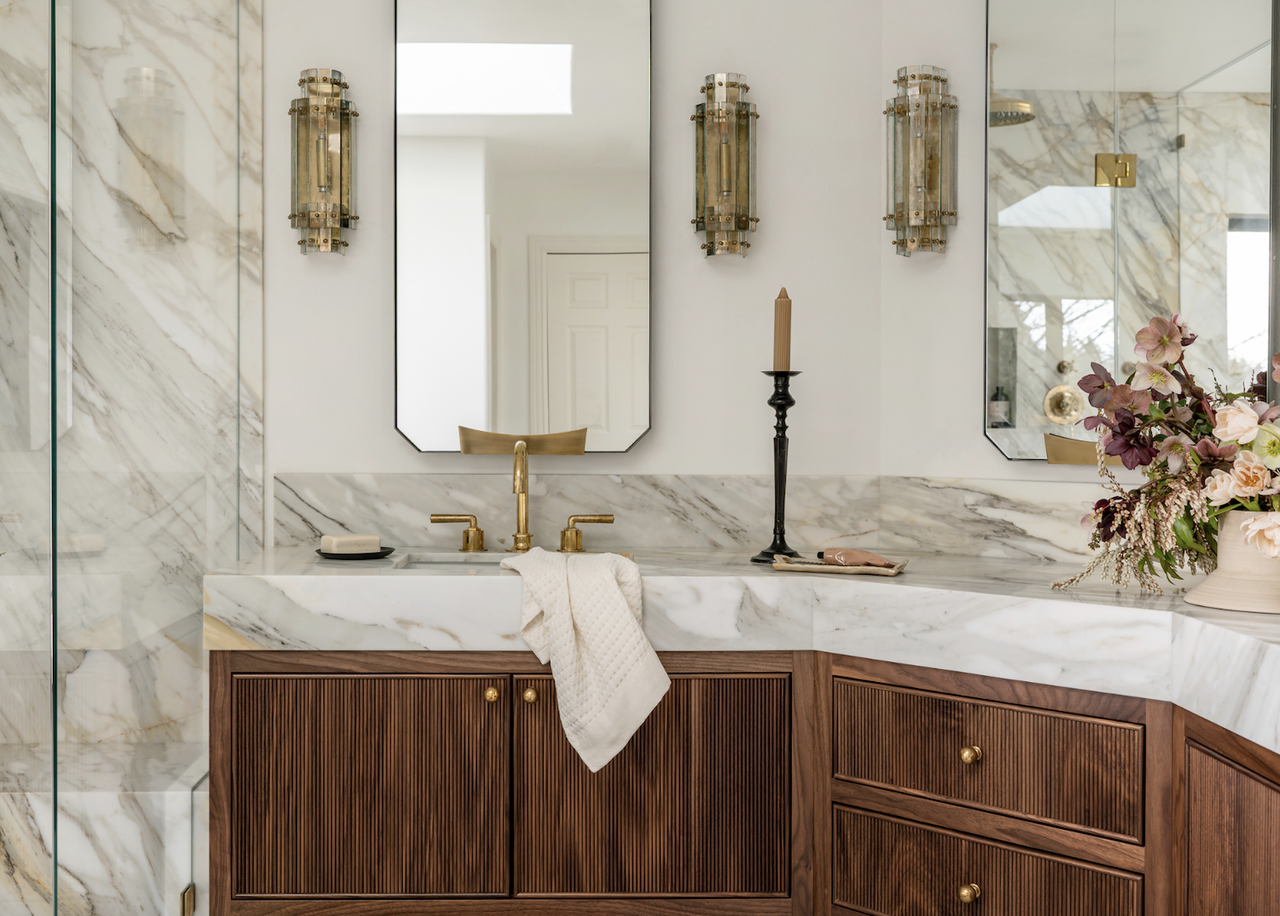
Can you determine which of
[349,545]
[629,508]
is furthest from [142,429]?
[629,508]

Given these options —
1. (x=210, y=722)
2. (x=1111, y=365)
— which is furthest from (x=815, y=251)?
(x=210, y=722)

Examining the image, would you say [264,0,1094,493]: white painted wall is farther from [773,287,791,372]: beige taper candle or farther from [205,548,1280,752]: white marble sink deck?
[205,548,1280,752]: white marble sink deck

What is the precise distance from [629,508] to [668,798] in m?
0.68

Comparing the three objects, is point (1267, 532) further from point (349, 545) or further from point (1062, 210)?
point (349, 545)

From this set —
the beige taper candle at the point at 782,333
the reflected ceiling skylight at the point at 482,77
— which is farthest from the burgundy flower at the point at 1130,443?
the reflected ceiling skylight at the point at 482,77

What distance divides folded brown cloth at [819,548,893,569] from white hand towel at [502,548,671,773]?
39 cm

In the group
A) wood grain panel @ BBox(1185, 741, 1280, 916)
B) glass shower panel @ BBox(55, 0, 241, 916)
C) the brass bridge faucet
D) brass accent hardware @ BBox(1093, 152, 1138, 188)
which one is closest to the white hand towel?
the brass bridge faucet

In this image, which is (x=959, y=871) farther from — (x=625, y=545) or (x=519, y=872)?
(x=625, y=545)

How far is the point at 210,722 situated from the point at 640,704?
2.55ft

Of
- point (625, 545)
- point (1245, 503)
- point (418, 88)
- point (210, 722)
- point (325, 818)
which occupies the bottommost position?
point (325, 818)

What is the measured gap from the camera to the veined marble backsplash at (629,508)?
2.07 metres

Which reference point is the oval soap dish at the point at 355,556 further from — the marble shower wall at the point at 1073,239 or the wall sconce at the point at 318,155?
the marble shower wall at the point at 1073,239

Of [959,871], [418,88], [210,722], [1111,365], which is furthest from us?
[418,88]

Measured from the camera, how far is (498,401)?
2039mm
